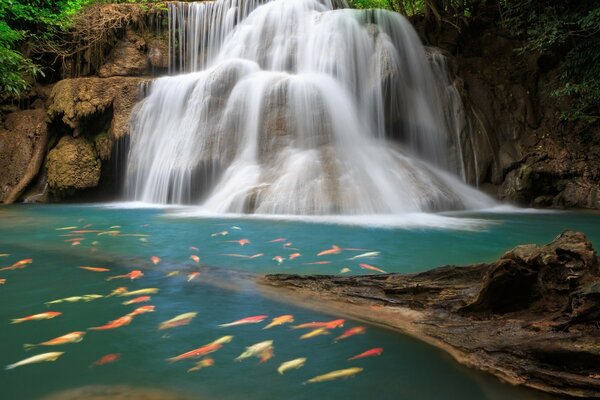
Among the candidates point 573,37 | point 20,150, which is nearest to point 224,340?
point 573,37

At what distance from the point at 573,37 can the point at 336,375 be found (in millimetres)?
12355

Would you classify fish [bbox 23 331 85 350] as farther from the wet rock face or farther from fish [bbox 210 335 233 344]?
the wet rock face

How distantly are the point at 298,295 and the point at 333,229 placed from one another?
3.34m

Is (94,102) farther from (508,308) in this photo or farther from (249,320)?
(508,308)

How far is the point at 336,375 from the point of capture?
2.10 meters

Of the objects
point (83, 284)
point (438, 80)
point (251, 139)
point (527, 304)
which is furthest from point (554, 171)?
point (83, 284)

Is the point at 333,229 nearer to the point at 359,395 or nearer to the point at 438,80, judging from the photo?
the point at 359,395

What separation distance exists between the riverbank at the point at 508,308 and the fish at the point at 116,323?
3.49 feet

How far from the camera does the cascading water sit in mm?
8953

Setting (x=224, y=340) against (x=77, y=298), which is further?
(x=77, y=298)

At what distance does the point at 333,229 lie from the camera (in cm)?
657

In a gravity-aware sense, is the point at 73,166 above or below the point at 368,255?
above

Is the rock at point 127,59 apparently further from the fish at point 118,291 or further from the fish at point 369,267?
the fish at point 369,267

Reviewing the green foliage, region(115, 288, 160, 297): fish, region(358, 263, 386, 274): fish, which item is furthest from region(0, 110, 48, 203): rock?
the green foliage
